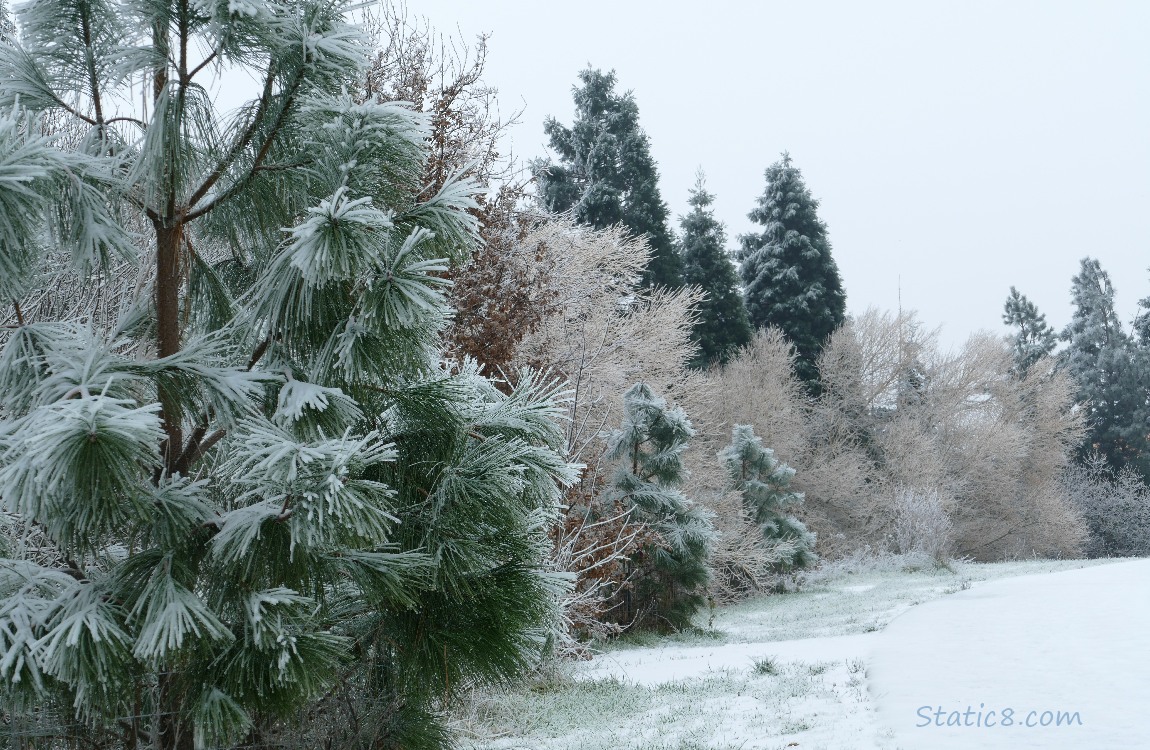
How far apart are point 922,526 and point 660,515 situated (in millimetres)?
8417

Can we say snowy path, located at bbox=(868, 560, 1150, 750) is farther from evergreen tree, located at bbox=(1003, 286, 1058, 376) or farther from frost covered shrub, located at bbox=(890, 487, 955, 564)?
evergreen tree, located at bbox=(1003, 286, 1058, 376)

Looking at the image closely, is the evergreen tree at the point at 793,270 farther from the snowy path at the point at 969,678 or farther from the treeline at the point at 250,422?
the treeline at the point at 250,422

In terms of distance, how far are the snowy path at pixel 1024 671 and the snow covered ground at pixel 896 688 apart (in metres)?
0.01

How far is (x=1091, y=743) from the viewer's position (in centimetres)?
365

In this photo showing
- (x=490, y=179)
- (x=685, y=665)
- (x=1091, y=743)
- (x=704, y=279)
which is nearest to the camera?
(x=1091, y=743)

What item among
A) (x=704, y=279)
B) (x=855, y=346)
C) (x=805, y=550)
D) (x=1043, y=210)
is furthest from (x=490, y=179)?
(x=1043, y=210)

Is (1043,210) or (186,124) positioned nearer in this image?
(186,124)

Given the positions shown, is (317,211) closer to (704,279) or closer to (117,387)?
(117,387)

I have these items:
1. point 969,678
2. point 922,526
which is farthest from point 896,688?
point 922,526

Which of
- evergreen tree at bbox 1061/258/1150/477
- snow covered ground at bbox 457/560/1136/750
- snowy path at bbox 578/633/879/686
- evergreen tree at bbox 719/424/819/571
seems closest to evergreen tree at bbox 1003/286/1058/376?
evergreen tree at bbox 1061/258/1150/477

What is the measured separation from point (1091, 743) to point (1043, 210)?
5155cm

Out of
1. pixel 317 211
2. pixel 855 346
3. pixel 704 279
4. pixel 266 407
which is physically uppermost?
pixel 704 279

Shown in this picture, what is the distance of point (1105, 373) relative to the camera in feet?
94.8

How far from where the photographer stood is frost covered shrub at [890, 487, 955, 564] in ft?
52.8
